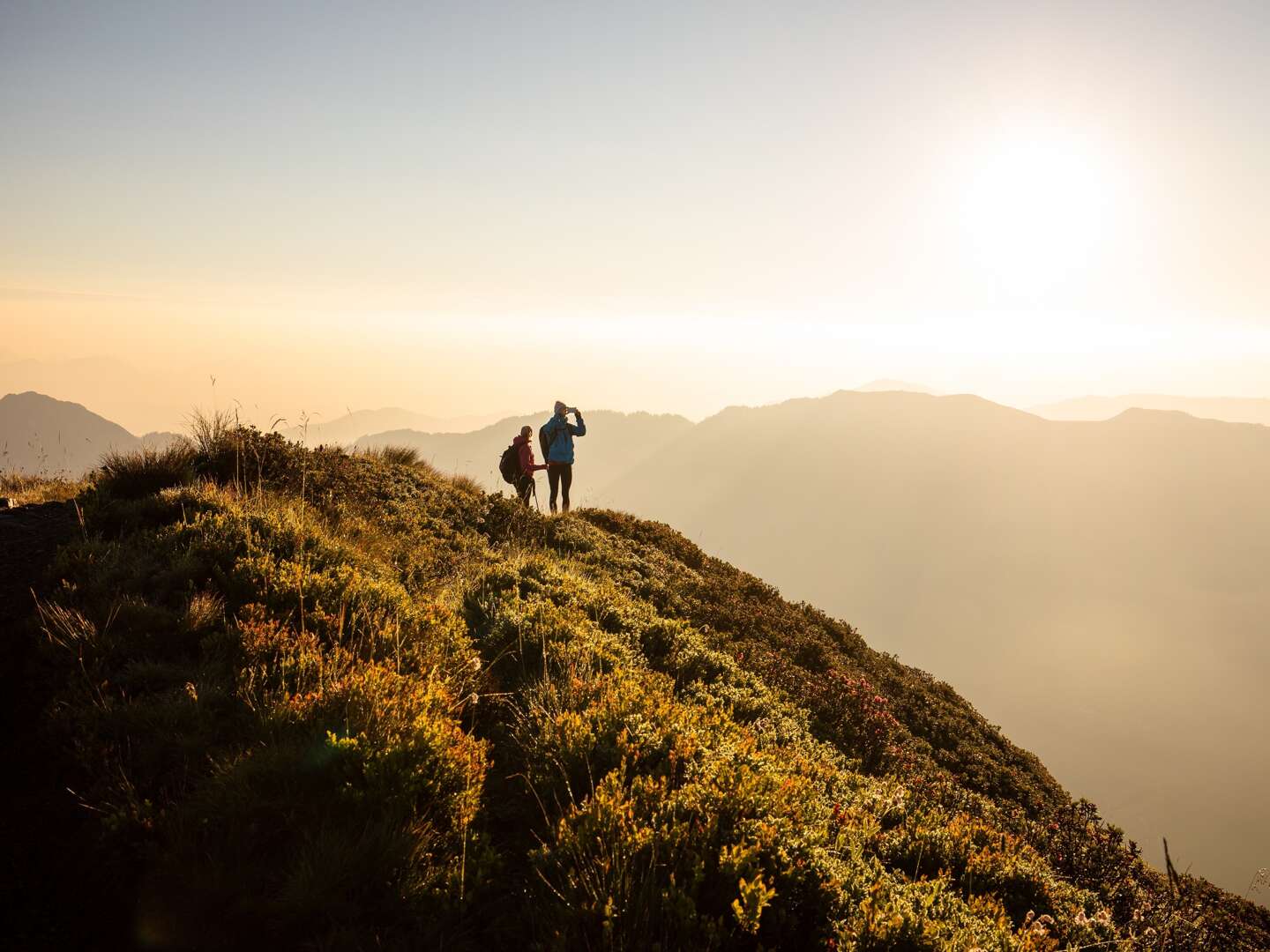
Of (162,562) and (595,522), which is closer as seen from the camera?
(162,562)

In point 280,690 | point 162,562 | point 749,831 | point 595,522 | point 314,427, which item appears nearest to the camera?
point 749,831

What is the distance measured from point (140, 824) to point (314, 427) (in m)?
9.07

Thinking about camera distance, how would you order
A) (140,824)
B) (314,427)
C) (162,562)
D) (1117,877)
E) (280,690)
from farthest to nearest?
(314,427) → (1117,877) → (162,562) → (280,690) → (140,824)

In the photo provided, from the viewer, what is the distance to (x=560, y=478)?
1703cm

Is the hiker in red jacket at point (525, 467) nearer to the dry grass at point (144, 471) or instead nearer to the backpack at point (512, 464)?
the backpack at point (512, 464)

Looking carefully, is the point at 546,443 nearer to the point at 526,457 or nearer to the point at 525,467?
→ the point at 526,457

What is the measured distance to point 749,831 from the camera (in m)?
4.10

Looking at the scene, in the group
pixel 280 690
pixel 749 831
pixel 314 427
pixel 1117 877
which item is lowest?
pixel 1117 877

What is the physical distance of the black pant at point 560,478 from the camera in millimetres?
16500

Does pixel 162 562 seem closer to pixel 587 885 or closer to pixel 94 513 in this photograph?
pixel 94 513

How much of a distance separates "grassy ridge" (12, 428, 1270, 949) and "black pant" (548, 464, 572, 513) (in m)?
6.88

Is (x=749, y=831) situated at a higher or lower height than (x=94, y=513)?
lower

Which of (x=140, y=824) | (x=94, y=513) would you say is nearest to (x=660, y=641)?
(x=140, y=824)

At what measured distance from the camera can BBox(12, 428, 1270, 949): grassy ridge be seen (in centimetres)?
360
